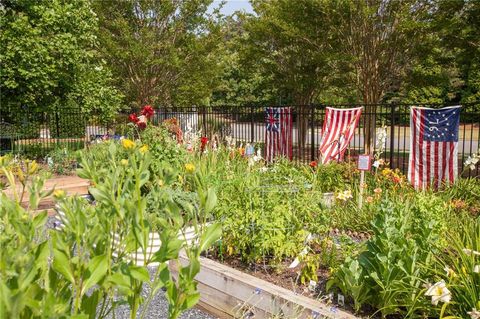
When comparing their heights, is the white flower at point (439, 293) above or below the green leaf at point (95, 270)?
below

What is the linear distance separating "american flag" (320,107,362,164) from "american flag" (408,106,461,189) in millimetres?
1219

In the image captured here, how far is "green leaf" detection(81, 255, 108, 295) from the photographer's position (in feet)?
3.42

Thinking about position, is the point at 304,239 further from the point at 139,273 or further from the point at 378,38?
the point at 378,38

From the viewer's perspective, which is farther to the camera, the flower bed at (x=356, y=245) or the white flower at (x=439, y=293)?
the flower bed at (x=356, y=245)

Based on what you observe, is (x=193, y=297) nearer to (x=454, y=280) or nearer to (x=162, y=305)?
(x=454, y=280)

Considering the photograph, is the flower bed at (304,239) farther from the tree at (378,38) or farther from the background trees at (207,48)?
the tree at (378,38)

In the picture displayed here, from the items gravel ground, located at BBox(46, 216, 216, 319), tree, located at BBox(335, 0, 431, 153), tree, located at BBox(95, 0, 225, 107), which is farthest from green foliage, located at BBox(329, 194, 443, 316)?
tree, located at BBox(95, 0, 225, 107)

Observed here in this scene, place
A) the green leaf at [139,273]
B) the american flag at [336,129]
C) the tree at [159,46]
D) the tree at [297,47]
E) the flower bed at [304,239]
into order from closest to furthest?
the green leaf at [139,273]
the flower bed at [304,239]
the american flag at [336,129]
the tree at [297,47]
the tree at [159,46]

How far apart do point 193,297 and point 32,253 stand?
0.40m

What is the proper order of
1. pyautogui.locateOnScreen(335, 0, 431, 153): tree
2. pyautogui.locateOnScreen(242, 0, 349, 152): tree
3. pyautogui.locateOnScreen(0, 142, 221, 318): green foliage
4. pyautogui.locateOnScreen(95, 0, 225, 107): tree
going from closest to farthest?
1. pyautogui.locateOnScreen(0, 142, 221, 318): green foliage
2. pyautogui.locateOnScreen(335, 0, 431, 153): tree
3. pyautogui.locateOnScreen(242, 0, 349, 152): tree
4. pyautogui.locateOnScreen(95, 0, 225, 107): tree

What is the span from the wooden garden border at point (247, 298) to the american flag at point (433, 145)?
4.50 meters

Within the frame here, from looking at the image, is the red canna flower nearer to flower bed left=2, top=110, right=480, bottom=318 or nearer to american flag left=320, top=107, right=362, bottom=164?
flower bed left=2, top=110, right=480, bottom=318

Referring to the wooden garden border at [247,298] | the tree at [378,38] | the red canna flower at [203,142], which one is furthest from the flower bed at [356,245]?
the tree at [378,38]

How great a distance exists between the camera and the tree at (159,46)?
13961 mm
